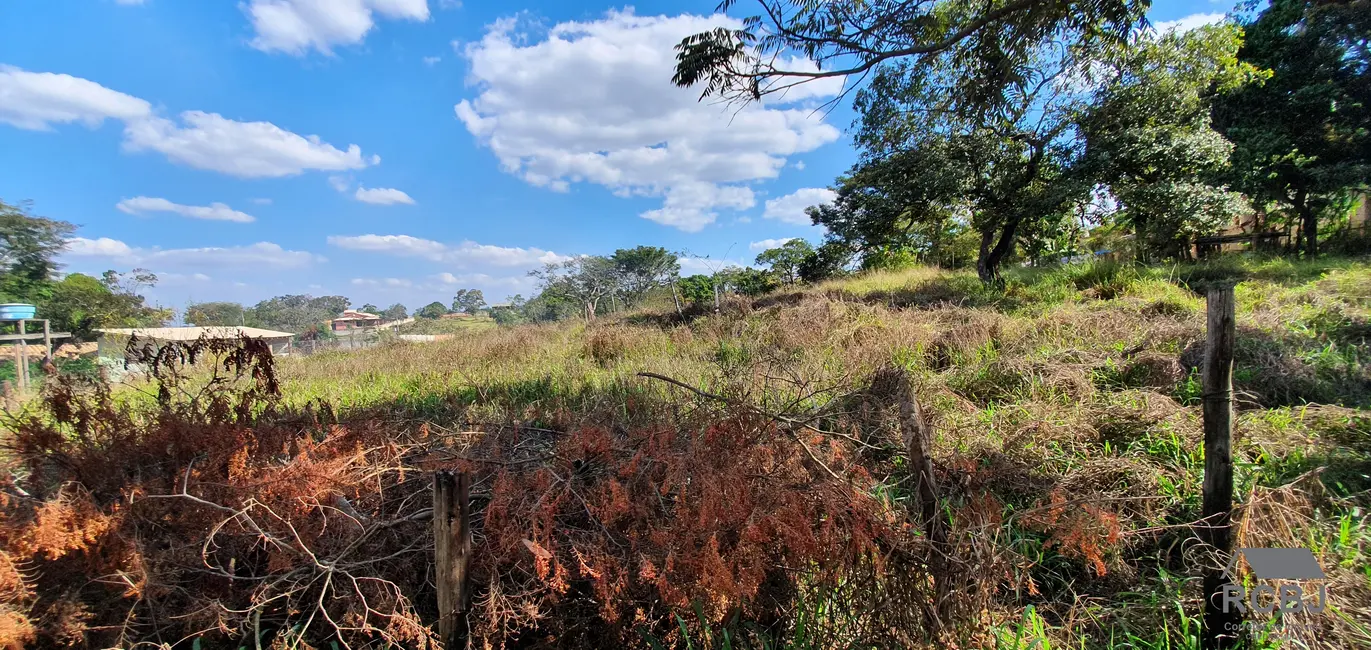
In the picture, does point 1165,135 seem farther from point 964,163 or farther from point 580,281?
point 580,281

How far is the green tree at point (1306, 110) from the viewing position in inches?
362

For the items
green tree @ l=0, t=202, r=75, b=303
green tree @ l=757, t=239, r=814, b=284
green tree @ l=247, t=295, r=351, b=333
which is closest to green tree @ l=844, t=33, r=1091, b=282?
green tree @ l=757, t=239, r=814, b=284

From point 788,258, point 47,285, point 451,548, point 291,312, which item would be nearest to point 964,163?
point 451,548

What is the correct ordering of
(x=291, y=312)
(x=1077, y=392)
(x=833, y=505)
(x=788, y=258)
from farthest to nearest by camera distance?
(x=291, y=312) → (x=788, y=258) → (x=1077, y=392) → (x=833, y=505)

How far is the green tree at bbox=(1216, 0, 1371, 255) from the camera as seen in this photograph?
30.1ft

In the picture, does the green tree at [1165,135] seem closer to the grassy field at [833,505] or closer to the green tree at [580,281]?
the grassy field at [833,505]

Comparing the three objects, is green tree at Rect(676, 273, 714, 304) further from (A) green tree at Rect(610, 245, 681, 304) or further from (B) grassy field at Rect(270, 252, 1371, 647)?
(B) grassy field at Rect(270, 252, 1371, 647)

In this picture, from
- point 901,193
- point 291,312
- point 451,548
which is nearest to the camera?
point 451,548

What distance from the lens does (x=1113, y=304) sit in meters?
5.93

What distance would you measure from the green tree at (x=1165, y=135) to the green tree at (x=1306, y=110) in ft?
12.0

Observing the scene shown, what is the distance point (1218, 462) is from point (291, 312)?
47.5 metres

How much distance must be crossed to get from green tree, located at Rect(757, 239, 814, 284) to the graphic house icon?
1555 centimetres

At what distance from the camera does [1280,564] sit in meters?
1.58

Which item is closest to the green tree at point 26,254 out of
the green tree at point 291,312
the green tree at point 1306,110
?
the green tree at point 291,312
